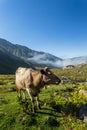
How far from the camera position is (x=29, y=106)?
79.0 ft

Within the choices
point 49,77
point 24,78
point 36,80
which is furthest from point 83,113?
point 24,78

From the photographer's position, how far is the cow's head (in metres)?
22.4

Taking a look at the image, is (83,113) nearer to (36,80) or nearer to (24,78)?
(36,80)

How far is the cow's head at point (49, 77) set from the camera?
880 inches

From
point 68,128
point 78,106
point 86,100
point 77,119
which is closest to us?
point 68,128

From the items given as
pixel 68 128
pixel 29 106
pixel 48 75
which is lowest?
pixel 68 128

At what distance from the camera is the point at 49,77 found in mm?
22609

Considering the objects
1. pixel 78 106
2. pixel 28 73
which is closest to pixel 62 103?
pixel 78 106

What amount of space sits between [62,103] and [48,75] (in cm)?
544

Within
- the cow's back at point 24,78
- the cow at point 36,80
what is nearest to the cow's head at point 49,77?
the cow at point 36,80

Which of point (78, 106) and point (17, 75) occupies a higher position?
point (17, 75)

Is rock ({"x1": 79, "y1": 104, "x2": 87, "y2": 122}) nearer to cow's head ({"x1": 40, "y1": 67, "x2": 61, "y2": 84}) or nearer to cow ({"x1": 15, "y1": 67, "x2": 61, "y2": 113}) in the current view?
cow ({"x1": 15, "y1": 67, "x2": 61, "y2": 113})

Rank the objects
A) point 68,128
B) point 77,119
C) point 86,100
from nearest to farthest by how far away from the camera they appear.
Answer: point 68,128
point 77,119
point 86,100

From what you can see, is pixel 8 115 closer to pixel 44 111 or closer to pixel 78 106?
pixel 44 111
